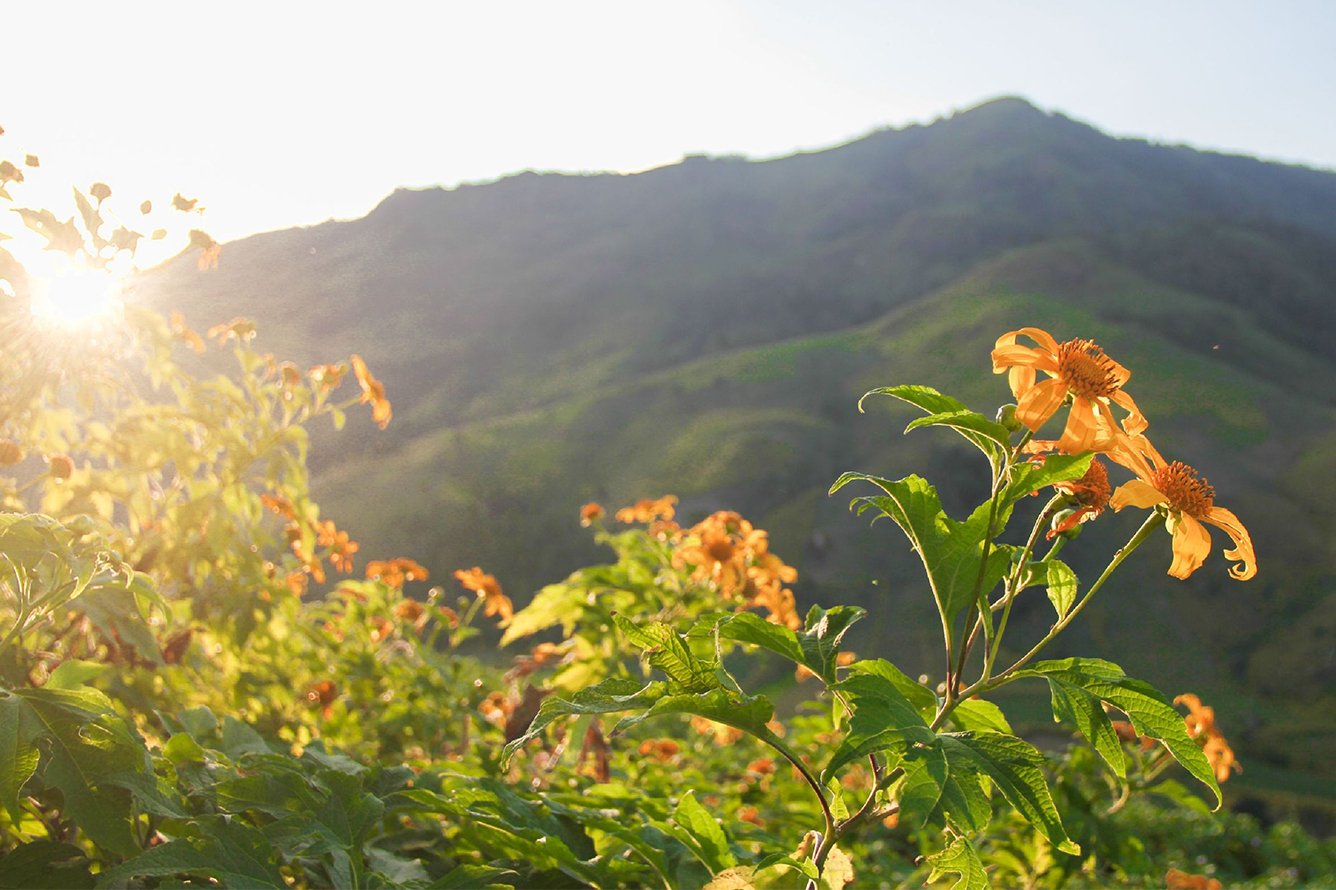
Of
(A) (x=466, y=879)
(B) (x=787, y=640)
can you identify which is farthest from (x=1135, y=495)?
(A) (x=466, y=879)

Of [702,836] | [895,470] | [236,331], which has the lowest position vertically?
[895,470]

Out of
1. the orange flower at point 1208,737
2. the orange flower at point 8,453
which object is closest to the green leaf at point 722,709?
the orange flower at point 8,453

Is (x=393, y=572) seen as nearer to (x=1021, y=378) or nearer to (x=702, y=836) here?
(x=702, y=836)

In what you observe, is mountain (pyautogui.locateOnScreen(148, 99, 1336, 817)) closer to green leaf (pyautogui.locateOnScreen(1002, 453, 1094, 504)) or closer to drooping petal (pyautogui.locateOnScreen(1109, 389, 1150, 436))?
drooping petal (pyautogui.locateOnScreen(1109, 389, 1150, 436))

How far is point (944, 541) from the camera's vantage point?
82 centimetres

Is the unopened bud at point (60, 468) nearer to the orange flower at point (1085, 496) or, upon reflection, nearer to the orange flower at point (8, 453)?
the orange flower at point (8, 453)

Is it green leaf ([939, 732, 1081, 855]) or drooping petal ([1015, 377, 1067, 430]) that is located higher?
drooping petal ([1015, 377, 1067, 430])

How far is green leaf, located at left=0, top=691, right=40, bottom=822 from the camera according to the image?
0.79m

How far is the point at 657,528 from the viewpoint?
2545 mm

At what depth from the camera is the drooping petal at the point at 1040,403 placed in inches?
33.1

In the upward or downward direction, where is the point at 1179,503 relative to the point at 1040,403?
downward

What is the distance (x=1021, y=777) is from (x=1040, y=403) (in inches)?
13.9

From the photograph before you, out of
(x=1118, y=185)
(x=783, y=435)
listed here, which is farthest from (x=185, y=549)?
(x=1118, y=185)

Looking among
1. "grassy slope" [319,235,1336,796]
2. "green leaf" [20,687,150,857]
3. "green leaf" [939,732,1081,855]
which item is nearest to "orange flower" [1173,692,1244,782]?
"green leaf" [939,732,1081,855]
